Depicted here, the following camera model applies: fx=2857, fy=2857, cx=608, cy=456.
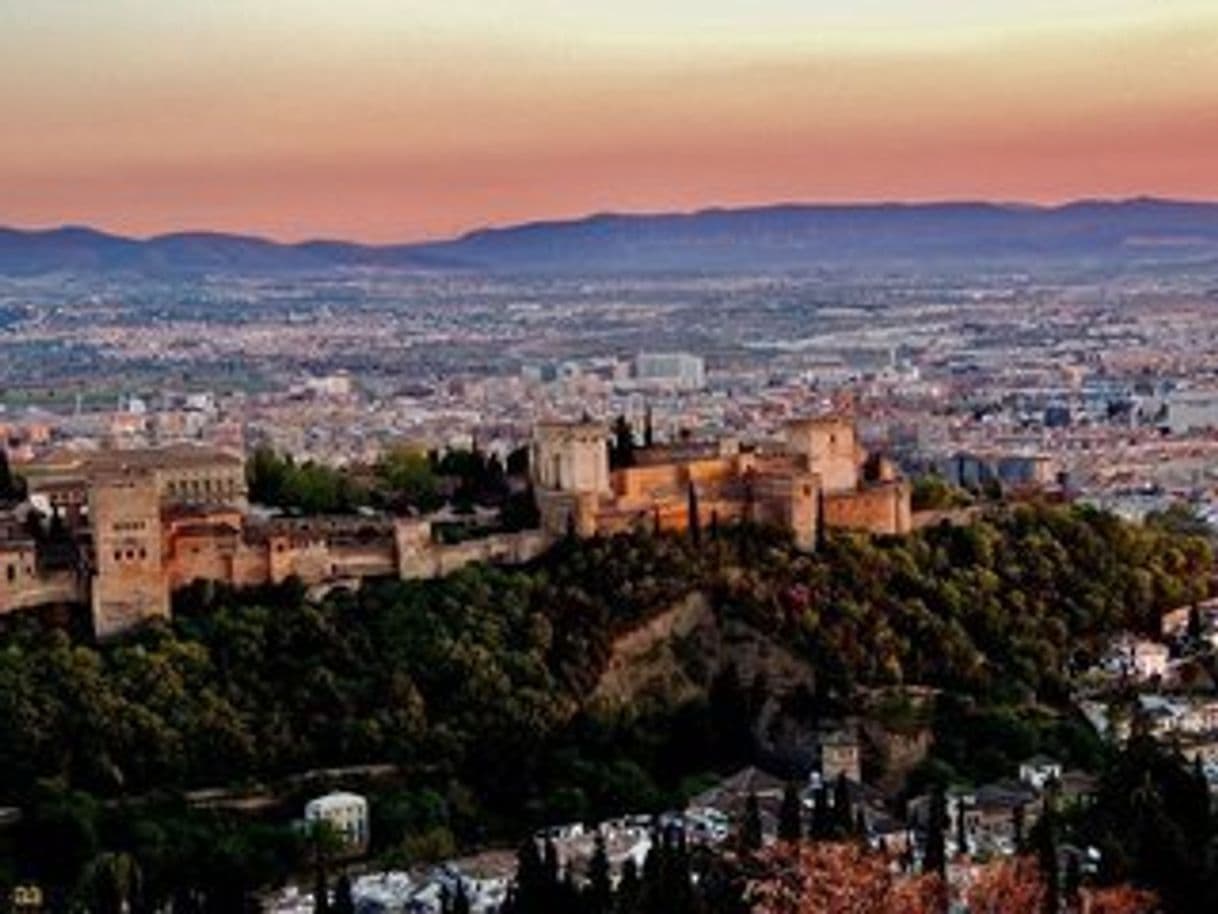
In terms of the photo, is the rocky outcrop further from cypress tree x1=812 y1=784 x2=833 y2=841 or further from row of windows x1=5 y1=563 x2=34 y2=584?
row of windows x1=5 y1=563 x2=34 y2=584

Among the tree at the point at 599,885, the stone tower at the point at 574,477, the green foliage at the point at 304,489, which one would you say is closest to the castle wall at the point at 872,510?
the stone tower at the point at 574,477

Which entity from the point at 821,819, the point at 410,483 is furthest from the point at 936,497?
the point at 821,819

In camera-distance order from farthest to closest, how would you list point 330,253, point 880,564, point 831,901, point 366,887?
point 330,253, point 880,564, point 366,887, point 831,901

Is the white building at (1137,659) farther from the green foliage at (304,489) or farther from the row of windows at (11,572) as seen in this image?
the row of windows at (11,572)

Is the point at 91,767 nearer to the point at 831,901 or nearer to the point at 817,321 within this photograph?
the point at 831,901

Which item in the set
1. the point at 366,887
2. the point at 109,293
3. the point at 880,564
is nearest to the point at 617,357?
the point at 109,293

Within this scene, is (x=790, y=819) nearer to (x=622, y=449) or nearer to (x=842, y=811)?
(x=842, y=811)
